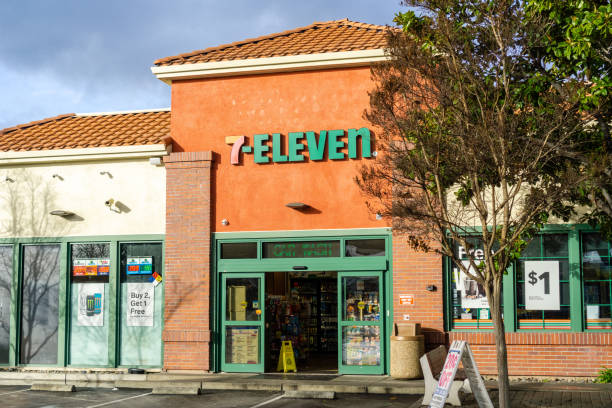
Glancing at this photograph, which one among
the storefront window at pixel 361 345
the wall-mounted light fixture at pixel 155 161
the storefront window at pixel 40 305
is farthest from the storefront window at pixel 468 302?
the storefront window at pixel 40 305

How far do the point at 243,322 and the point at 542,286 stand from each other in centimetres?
642

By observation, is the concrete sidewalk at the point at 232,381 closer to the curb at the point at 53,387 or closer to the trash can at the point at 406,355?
the trash can at the point at 406,355

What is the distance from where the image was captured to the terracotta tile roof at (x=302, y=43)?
1634cm

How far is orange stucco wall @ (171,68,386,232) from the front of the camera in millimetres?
15938

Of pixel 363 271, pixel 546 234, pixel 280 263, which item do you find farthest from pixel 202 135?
pixel 546 234

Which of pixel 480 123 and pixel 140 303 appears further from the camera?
pixel 140 303

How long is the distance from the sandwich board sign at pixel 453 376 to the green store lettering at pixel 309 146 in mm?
6289

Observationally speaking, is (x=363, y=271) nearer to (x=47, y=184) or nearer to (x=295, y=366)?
(x=295, y=366)

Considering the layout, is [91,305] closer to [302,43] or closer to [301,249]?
[301,249]

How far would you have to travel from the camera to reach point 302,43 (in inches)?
674

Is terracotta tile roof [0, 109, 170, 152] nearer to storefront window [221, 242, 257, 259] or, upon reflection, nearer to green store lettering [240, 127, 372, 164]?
green store lettering [240, 127, 372, 164]

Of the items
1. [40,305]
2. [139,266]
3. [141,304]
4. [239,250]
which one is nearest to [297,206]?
[239,250]

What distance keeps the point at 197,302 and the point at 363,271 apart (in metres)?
3.80

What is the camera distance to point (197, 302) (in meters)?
16.3
